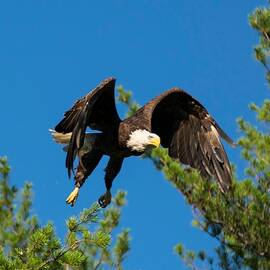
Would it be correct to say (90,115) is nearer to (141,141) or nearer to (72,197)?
(141,141)

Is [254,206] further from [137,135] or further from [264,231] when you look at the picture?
[137,135]

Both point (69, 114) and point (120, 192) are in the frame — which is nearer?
point (69, 114)

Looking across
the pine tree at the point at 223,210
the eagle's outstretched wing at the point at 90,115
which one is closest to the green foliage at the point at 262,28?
the pine tree at the point at 223,210

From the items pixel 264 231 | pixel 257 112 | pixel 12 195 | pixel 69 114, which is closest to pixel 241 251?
pixel 264 231

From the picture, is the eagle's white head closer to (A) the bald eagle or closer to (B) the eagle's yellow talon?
(A) the bald eagle

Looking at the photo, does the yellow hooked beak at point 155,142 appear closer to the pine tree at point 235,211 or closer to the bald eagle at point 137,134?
the bald eagle at point 137,134

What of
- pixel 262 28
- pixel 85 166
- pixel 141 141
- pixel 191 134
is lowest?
pixel 85 166

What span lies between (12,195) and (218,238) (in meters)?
2.14

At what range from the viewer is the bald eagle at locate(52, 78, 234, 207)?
5707mm

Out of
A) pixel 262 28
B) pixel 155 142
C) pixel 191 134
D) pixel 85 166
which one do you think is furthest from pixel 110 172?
pixel 262 28

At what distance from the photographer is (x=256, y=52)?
921cm

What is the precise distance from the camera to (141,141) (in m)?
5.90

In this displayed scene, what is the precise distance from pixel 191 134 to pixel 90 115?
4.60 feet

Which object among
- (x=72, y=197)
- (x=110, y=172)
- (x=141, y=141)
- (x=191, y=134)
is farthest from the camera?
(x=191, y=134)
